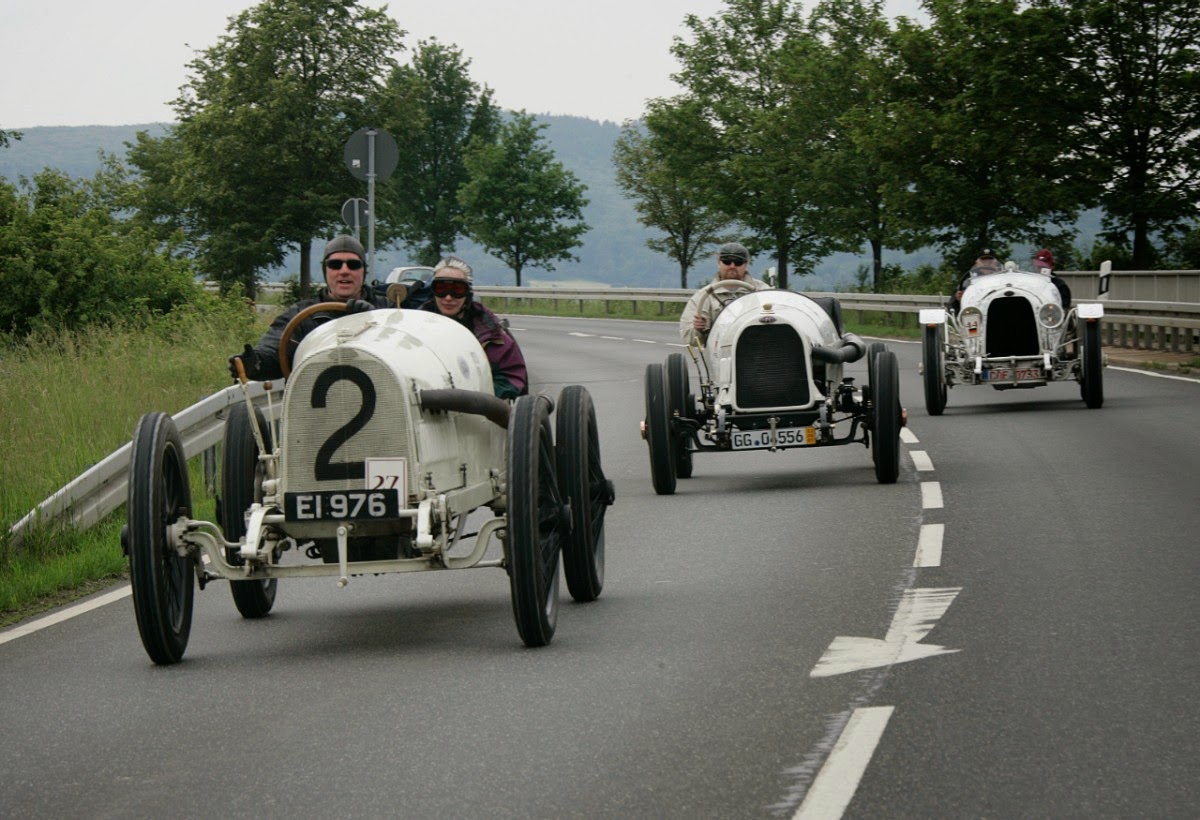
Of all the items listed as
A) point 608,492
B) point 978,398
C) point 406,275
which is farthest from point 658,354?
point 608,492

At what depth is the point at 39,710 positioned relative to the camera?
22.4 ft

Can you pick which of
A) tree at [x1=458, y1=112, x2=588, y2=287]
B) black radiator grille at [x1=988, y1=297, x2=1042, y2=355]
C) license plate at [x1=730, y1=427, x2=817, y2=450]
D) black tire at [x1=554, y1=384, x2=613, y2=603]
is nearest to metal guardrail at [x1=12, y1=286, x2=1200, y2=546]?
black tire at [x1=554, y1=384, x2=613, y2=603]

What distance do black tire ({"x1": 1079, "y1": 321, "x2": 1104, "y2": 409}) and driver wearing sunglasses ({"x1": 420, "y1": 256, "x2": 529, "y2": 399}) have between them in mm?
11743

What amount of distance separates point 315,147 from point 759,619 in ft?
189

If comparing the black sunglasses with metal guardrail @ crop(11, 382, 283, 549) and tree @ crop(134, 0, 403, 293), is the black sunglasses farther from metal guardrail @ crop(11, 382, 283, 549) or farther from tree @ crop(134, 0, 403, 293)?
tree @ crop(134, 0, 403, 293)

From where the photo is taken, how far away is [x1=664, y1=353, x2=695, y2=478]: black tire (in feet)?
45.8

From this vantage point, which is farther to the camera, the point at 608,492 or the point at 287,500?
the point at 608,492

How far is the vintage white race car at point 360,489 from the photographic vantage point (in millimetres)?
7211

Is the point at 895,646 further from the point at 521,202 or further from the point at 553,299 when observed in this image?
the point at 521,202

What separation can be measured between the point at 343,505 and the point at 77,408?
10.2 m

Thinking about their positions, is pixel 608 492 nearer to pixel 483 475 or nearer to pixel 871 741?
pixel 483 475

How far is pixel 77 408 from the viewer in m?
16.8

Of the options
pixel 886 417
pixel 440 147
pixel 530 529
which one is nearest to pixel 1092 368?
pixel 886 417

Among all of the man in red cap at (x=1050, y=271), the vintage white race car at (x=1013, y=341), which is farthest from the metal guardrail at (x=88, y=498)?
the man in red cap at (x=1050, y=271)
